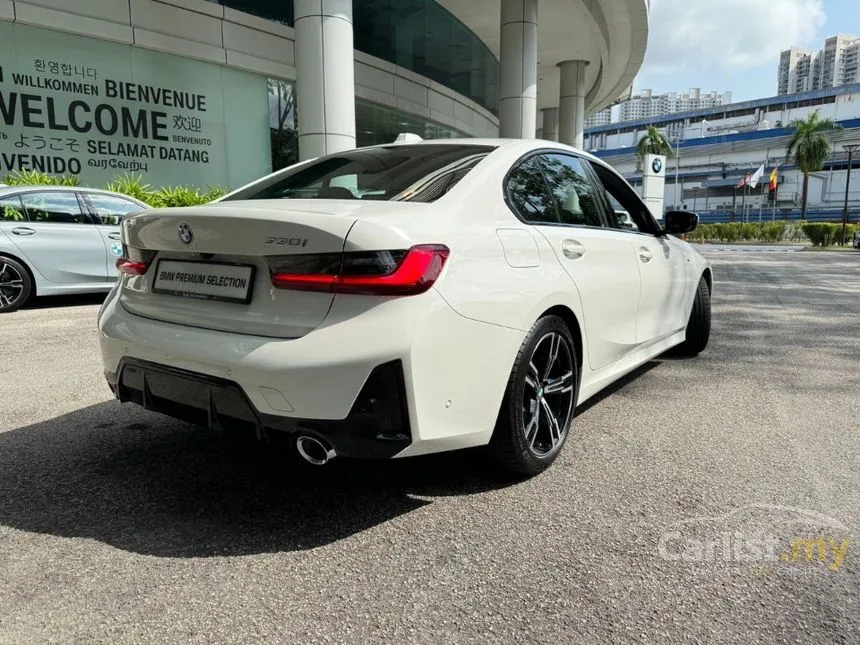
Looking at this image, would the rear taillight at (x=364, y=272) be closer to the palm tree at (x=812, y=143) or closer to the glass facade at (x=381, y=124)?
the glass facade at (x=381, y=124)

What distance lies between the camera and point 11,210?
7691mm

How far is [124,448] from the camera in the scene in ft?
10.7

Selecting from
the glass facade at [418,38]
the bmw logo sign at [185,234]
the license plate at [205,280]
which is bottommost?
the license plate at [205,280]

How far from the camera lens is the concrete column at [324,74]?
10.9 m

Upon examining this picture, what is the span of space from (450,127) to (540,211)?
2032 cm

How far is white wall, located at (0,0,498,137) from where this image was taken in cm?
1243

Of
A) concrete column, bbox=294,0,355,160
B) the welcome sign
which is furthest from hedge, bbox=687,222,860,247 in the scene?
concrete column, bbox=294,0,355,160

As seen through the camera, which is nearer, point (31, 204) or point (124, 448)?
point (124, 448)

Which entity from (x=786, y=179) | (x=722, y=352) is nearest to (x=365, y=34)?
(x=722, y=352)

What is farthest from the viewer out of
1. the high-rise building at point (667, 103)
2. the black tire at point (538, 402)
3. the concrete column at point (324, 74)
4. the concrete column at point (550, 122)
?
the high-rise building at point (667, 103)

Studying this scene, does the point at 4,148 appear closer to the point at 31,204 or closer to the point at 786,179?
the point at 31,204

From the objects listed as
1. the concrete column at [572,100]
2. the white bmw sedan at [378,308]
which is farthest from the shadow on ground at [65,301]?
the concrete column at [572,100]

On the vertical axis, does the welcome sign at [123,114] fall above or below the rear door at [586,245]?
above

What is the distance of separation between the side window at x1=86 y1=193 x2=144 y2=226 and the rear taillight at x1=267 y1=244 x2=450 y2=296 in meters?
6.85
